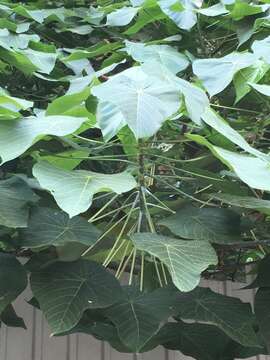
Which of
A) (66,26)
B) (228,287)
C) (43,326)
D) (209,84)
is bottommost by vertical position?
(228,287)

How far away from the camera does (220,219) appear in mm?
947

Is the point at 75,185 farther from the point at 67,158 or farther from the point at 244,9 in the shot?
the point at 244,9

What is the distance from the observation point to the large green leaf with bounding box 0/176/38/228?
0.84m

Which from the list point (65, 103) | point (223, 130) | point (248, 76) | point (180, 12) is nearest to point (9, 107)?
point (65, 103)

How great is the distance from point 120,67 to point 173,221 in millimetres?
908

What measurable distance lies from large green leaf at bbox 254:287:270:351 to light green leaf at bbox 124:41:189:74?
0.56 m

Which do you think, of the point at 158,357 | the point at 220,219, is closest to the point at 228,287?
the point at 158,357

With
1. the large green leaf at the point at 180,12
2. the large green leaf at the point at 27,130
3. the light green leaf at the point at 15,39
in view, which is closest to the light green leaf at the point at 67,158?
the large green leaf at the point at 27,130

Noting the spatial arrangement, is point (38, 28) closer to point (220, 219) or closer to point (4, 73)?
point (4, 73)

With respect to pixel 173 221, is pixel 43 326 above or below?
below

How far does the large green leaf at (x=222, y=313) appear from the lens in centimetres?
90

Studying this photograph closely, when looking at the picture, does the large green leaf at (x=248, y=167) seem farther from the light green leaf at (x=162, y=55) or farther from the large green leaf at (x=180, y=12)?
the large green leaf at (x=180, y=12)

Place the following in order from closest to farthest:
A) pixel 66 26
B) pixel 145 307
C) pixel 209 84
→ pixel 145 307 < pixel 209 84 < pixel 66 26

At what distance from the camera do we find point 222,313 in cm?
94
